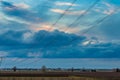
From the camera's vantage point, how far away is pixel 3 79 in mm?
82062

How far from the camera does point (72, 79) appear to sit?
2965 inches

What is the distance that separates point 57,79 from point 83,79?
439 inches

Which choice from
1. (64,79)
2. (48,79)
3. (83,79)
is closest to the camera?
(83,79)

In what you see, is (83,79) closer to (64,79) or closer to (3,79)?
(64,79)

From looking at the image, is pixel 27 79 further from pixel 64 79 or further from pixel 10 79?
pixel 64 79

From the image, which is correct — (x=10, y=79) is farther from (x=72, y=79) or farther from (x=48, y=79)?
(x=72, y=79)

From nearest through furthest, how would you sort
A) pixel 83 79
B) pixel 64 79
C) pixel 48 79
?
pixel 83 79
pixel 64 79
pixel 48 79

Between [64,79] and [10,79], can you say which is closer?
[64,79]

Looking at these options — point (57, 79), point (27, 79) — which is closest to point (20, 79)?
point (27, 79)

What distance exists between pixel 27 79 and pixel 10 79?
4.19m

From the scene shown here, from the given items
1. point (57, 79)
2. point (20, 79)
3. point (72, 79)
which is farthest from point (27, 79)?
point (72, 79)

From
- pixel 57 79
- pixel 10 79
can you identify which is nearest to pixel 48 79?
pixel 57 79

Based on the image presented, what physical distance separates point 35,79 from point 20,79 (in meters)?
3.64

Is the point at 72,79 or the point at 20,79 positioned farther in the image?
the point at 20,79
